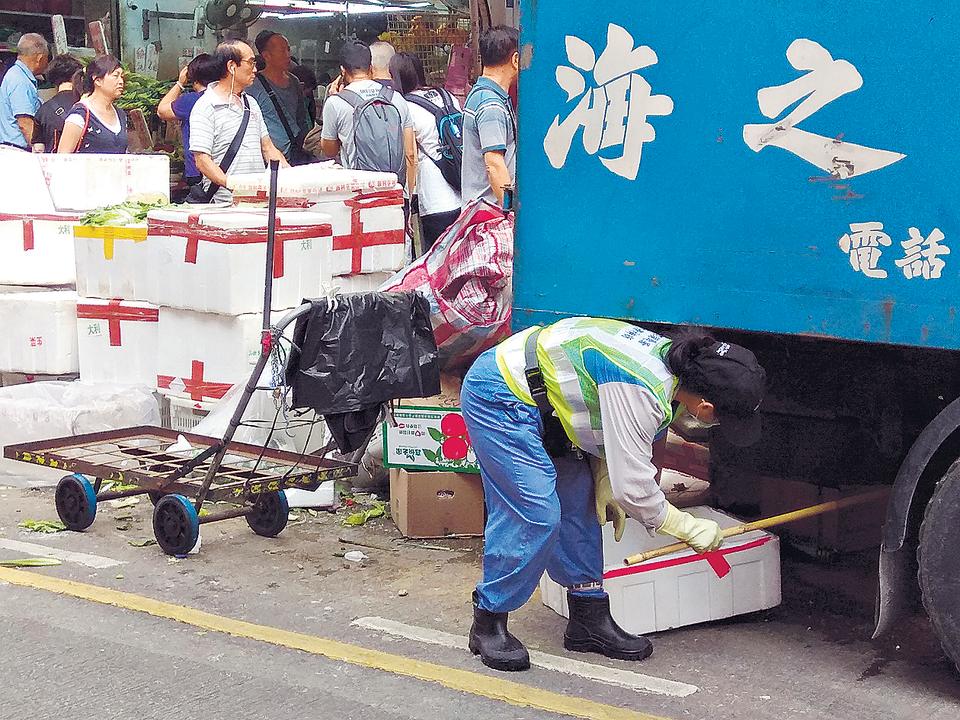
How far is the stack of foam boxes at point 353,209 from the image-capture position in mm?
7207

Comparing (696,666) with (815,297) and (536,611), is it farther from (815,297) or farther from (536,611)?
(815,297)

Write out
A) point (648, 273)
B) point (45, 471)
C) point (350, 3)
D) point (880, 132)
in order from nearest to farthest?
point (880, 132)
point (648, 273)
point (45, 471)
point (350, 3)

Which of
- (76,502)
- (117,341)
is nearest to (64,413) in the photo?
(117,341)

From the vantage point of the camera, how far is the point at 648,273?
438 centimetres

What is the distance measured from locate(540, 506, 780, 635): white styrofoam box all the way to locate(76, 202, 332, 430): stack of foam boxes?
2.54 metres

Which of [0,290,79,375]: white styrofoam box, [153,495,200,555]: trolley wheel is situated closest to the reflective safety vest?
[153,495,200,555]: trolley wheel

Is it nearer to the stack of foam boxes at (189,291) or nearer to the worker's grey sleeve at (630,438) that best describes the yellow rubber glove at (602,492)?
the worker's grey sleeve at (630,438)

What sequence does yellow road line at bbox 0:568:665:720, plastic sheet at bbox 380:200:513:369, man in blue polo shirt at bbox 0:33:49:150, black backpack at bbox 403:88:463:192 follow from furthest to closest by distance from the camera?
man in blue polo shirt at bbox 0:33:49:150
black backpack at bbox 403:88:463:192
plastic sheet at bbox 380:200:513:369
yellow road line at bbox 0:568:665:720

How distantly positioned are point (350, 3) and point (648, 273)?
299 inches

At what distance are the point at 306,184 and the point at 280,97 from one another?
2.68 meters

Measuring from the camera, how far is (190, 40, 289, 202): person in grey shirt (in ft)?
26.7

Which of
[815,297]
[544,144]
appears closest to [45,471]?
[544,144]

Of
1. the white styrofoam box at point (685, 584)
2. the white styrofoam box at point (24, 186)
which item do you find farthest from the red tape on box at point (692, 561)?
the white styrofoam box at point (24, 186)

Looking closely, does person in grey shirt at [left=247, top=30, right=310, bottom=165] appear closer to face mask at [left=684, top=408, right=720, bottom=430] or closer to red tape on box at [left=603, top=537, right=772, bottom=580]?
red tape on box at [left=603, top=537, right=772, bottom=580]
